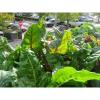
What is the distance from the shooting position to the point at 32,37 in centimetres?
148

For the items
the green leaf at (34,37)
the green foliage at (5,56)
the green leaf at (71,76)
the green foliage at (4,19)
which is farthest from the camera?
the green foliage at (4,19)

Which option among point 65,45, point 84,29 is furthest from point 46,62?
point 84,29

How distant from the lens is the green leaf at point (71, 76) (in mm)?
1141

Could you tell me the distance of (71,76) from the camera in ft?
3.94

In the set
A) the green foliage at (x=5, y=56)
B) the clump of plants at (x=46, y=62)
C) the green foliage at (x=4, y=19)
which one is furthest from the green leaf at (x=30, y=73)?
the green foliage at (x=4, y=19)

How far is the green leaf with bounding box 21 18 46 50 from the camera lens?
1.46 m

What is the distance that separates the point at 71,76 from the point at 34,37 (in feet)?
1.24

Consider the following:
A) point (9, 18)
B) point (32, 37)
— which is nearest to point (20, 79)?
point (32, 37)

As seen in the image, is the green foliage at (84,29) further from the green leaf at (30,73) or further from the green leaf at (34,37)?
the green leaf at (30,73)

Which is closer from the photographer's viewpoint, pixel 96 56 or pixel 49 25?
pixel 96 56

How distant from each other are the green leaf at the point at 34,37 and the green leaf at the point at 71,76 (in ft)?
0.98

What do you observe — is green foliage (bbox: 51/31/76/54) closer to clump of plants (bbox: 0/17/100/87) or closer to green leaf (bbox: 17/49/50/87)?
clump of plants (bbox: 0/17/100/87)
